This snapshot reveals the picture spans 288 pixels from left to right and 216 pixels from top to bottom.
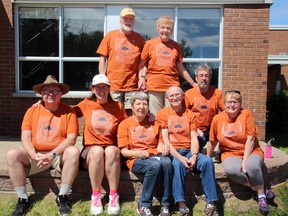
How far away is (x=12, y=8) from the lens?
697 cm

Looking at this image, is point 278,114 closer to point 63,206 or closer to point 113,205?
point 113,205

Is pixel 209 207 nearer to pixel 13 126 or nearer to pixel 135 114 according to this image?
pixel 135 114

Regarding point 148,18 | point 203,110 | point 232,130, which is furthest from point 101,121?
point 148,18

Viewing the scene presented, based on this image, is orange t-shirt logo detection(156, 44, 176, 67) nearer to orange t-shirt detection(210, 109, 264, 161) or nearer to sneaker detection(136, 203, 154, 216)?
orange t-shirt detection(210, 109, 264, 161)

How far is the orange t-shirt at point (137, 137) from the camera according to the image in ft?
12.9

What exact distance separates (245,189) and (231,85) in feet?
10.3

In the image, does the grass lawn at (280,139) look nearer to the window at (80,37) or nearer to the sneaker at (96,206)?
the window at (80,37)

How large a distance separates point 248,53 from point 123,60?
3178mm

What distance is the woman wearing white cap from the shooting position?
376cm

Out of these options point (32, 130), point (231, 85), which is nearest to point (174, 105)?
point (32, 130)

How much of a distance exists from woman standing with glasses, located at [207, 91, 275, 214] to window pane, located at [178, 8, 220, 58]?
3.11 m

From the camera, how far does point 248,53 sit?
6836mm

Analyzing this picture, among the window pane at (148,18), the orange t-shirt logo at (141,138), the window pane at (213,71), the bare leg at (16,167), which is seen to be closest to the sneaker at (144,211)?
the orange t-shirt logo at (141,138)

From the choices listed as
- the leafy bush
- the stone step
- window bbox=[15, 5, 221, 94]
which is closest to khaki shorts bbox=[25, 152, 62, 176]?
the stone step
